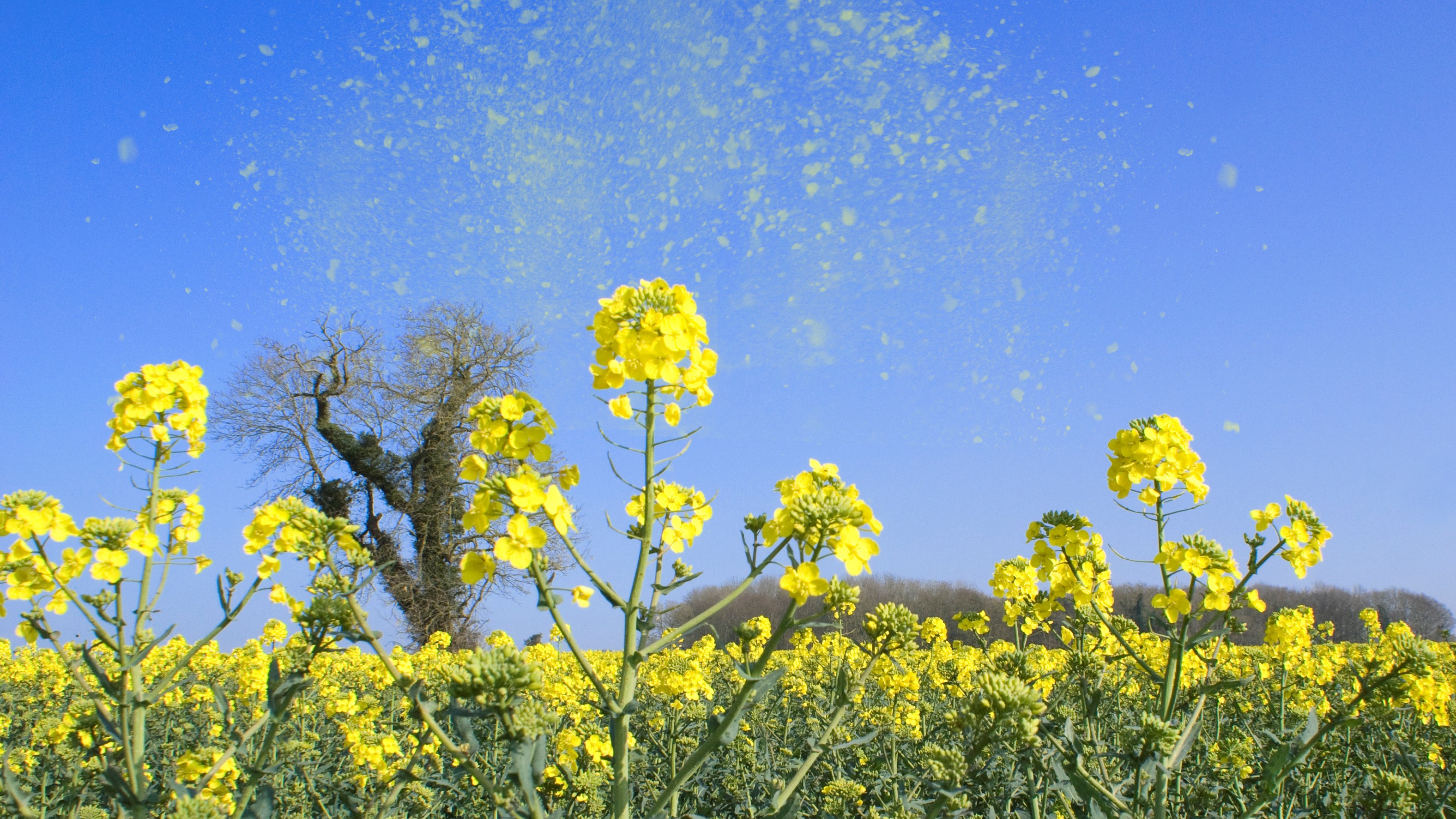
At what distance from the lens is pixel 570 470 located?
1917 millimetres

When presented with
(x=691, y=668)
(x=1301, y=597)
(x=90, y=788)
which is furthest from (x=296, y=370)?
(x=1301, y=597)

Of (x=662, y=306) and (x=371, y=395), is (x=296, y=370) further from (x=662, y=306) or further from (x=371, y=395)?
(x=662, y=306)

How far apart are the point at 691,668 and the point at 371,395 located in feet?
74.5

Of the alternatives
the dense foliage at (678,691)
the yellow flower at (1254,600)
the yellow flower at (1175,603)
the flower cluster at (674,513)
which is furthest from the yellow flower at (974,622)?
the flower cluster at (674,513)

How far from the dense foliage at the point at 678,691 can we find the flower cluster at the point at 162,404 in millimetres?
14

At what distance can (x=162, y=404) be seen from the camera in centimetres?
345

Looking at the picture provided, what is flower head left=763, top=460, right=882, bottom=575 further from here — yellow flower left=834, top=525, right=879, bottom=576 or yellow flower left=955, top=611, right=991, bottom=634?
yellow flower left=955, top=611, right=991, bottom=634

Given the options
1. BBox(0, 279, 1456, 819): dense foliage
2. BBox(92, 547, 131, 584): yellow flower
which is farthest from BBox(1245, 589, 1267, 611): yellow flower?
BBox(92, 547, 131, 584): yellow flower

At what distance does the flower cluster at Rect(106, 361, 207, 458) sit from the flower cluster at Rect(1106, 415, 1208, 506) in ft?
14.6

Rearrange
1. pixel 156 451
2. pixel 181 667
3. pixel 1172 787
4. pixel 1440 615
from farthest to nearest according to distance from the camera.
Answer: pixel 1440 615
pixel 1172 787
pixel 156 451
pixel 181 667

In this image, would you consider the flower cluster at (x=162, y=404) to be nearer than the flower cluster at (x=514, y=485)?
No

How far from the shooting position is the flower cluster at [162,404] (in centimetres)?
342

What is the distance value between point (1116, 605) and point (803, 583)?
1601 cm

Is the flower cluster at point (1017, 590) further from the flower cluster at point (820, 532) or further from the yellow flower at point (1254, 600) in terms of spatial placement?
the flower cluster at point (820, 532)
